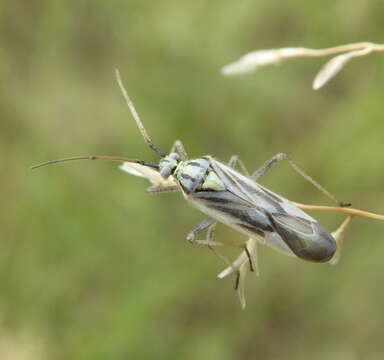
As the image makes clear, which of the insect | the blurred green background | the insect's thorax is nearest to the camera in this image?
the insect

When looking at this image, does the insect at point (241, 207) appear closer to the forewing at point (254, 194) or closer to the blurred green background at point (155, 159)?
the forewing at point (254, 194)

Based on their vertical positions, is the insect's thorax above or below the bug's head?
below

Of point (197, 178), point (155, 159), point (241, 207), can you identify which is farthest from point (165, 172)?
point (155, 159)

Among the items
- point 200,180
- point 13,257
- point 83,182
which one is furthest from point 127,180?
point 200,180

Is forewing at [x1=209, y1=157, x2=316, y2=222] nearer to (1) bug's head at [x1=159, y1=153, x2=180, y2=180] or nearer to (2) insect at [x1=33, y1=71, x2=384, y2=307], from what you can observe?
(2) insect at [x1=33, y1=71, x2=384, y2=307]

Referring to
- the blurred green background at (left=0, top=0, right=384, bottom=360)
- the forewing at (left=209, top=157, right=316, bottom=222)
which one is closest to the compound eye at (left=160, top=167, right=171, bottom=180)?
the forewing at (left=209, top=157, right=316, bottom=222)

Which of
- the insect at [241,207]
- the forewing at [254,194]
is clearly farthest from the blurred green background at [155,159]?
the forewing at [254,194]
